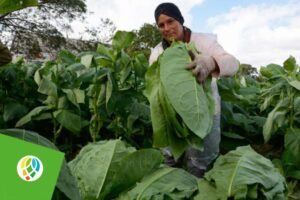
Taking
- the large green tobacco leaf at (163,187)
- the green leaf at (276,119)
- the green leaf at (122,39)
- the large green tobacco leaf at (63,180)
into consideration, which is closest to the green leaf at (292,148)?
the green leaf at (276,119)

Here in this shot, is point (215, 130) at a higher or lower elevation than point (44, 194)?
lower

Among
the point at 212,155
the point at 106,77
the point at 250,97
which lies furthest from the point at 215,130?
the point at 250,97

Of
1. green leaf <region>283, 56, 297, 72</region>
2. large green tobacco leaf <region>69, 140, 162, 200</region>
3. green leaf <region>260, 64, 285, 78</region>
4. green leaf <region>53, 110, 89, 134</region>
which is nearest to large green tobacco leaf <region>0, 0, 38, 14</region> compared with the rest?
large green tobacco leaf <region>69, 140, 162, 200</region>

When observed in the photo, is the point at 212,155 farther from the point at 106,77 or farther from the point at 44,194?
the point at 44,194

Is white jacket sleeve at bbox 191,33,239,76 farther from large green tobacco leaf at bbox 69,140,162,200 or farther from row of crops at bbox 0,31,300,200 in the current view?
large green tobacco leaf at bbox 69,140,162,200

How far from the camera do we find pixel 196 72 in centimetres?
214

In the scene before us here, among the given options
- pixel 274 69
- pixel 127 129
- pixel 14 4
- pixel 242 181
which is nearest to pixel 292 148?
pixel 274 69

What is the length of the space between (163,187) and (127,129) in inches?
73.8

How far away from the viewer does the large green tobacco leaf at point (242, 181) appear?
68.1 inches

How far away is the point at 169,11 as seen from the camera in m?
2.98

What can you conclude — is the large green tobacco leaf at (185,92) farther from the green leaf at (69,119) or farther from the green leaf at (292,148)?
the green leaf at (69,119)

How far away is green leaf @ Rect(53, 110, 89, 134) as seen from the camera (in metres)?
3.53

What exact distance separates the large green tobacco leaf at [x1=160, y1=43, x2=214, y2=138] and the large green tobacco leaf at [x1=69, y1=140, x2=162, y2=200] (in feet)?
0.72

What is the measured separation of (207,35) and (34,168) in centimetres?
214
